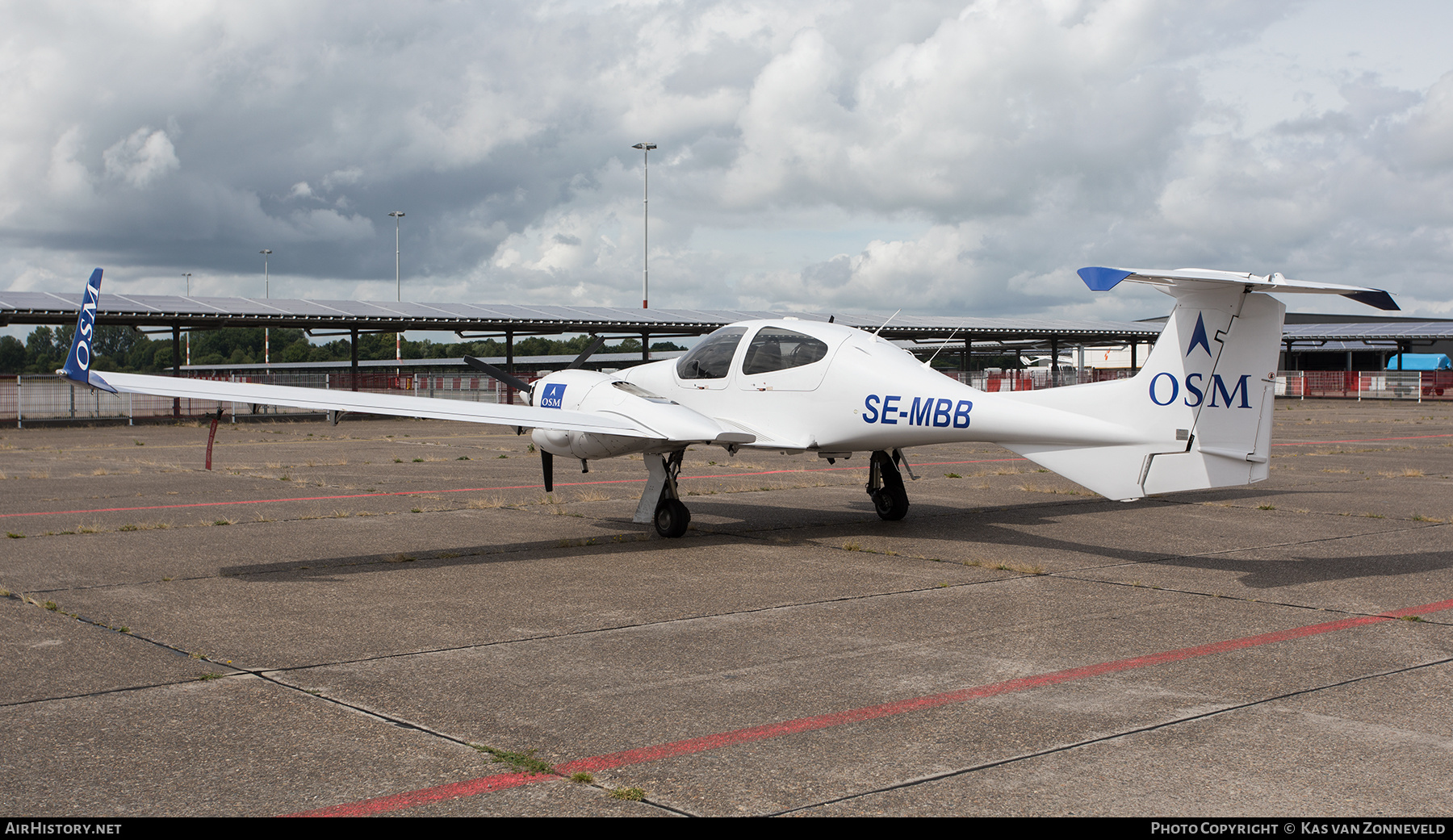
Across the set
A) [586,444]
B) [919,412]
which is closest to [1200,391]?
[919,412]

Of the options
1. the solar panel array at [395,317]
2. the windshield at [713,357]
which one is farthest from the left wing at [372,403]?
the solar panel array at [395,317]

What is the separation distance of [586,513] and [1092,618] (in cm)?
789

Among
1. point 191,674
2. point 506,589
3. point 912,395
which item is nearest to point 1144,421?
point 912,395

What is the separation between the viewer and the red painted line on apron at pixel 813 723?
4.30 metres

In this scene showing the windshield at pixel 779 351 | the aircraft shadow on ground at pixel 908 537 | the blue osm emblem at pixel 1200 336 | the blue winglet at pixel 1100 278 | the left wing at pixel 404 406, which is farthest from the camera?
the windshield at pixel 779 351

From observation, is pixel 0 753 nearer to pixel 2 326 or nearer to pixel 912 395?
pixel 912 395

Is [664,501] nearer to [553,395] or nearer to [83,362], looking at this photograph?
[553,395]

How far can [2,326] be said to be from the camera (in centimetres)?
3553

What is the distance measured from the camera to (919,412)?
427 inches

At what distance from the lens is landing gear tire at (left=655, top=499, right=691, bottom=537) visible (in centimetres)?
1197

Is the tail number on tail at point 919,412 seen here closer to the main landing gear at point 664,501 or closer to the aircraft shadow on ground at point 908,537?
the aircraft shadow on ground at point 908,537

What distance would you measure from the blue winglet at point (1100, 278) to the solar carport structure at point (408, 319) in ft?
74.7

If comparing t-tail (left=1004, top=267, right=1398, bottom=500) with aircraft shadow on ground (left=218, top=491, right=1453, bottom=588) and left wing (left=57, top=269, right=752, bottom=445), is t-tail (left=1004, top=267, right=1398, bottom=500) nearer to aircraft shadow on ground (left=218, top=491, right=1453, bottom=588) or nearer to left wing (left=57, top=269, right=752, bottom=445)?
aircraft shadow on ground (left=218, top=491, right=1453, bottom=588)

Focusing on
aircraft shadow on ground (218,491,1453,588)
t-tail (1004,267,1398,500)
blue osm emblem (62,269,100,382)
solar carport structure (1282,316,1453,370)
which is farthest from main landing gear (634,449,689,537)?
solar carport structure (1282,316,1453,370)
